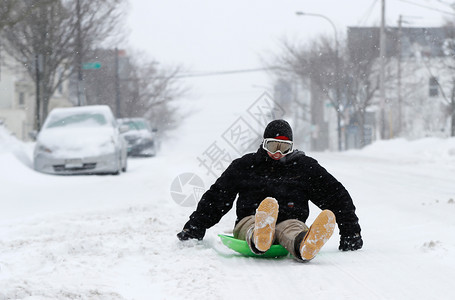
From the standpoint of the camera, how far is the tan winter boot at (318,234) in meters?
4.08

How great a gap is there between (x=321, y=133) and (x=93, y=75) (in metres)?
34.2

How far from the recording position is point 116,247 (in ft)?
17.0

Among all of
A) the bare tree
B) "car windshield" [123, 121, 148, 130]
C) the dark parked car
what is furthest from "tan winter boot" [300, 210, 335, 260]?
"car windshield" [123, 121, 148, 130]

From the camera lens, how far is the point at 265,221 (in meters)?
4.26

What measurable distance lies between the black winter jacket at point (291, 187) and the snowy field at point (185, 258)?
32cm

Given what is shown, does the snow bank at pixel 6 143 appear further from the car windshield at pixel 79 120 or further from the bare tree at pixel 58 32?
the bare tree at pixel 58 32

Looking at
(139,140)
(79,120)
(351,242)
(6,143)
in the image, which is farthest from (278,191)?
(139,140)

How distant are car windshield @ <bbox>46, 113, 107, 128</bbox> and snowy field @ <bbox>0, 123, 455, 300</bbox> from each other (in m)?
4.60

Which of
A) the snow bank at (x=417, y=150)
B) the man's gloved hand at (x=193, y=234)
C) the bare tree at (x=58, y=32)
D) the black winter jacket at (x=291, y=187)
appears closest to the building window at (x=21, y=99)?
the bare tree at (x=58, y=32)

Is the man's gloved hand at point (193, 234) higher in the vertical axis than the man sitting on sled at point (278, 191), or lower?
lower

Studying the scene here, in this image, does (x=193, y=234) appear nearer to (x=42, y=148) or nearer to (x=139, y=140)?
(x=42, y=148)

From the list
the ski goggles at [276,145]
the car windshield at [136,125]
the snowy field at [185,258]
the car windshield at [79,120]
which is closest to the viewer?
the snowy field at [185,258]

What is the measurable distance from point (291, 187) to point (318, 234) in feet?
2.69

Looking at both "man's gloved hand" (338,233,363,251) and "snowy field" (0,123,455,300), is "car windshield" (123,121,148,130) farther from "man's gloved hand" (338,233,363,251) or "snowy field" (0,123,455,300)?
"man's gloved hand" (338,233,363,251)
